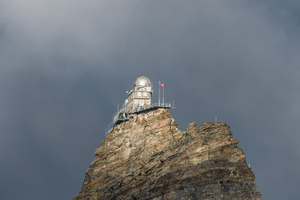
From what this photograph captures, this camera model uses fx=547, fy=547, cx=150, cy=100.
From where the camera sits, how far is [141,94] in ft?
454

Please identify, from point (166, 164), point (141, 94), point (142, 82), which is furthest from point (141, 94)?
point (166, 164)

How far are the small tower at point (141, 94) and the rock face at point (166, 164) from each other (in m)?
11.1

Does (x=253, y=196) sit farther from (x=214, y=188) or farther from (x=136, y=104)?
(x=136, y=104)

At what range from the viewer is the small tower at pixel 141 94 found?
137875 mm

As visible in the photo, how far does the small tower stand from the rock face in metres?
11.1

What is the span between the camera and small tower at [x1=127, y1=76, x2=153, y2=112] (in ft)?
452

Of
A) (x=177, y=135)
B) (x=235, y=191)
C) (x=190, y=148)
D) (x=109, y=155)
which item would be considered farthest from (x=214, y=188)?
(x=109, y=155)

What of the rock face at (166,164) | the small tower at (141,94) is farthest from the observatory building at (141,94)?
the rock face at (166,164)

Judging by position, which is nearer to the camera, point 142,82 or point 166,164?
point 166,164

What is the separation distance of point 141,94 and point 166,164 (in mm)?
36170

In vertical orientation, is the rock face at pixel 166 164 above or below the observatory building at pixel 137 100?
below

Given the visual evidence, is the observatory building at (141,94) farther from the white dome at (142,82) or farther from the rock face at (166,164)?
the rock face at (166,164)

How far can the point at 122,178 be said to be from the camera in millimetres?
113500

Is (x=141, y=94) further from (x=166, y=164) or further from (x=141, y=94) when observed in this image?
(x=166, y=164)
